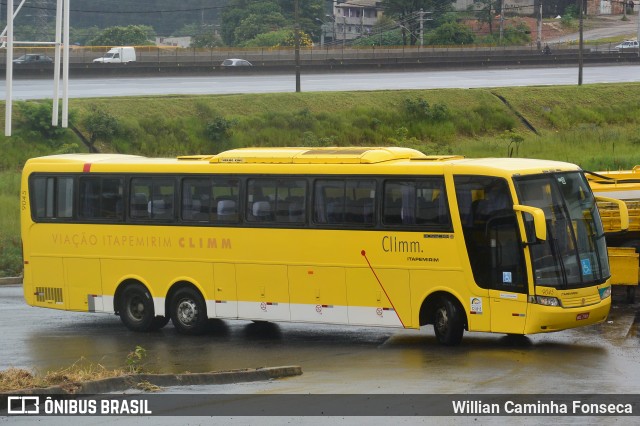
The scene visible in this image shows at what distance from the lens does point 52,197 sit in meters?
22.2

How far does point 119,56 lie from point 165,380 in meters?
58.2

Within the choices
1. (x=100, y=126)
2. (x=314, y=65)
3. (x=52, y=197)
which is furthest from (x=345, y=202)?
(x=314, y=65)

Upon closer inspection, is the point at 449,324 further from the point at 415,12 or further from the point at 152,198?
the point at 415,12

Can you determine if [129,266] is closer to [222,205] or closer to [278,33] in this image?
[222,205]

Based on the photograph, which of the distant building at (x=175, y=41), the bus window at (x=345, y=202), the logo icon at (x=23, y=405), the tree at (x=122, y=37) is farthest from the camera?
the distant building at (x=175, y=41)

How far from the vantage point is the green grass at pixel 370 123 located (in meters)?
42.1

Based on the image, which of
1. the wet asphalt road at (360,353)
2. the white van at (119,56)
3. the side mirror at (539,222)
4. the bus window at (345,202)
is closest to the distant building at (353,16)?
the white van at (119,56)

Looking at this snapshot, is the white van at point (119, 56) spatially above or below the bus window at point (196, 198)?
above

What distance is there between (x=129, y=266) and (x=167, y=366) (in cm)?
476

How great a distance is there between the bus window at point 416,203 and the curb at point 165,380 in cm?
426

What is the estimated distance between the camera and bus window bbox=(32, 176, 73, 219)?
22.0 meters

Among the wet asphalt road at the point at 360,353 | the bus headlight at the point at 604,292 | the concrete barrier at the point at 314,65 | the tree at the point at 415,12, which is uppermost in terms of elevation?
the tree at the point at 415,12

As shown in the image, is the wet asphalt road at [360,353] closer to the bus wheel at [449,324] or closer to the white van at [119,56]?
the bus wheel at [449,324]

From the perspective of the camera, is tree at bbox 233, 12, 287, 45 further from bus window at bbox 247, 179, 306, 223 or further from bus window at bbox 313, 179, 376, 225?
bus window at bbox 313, 179, 376, 225
